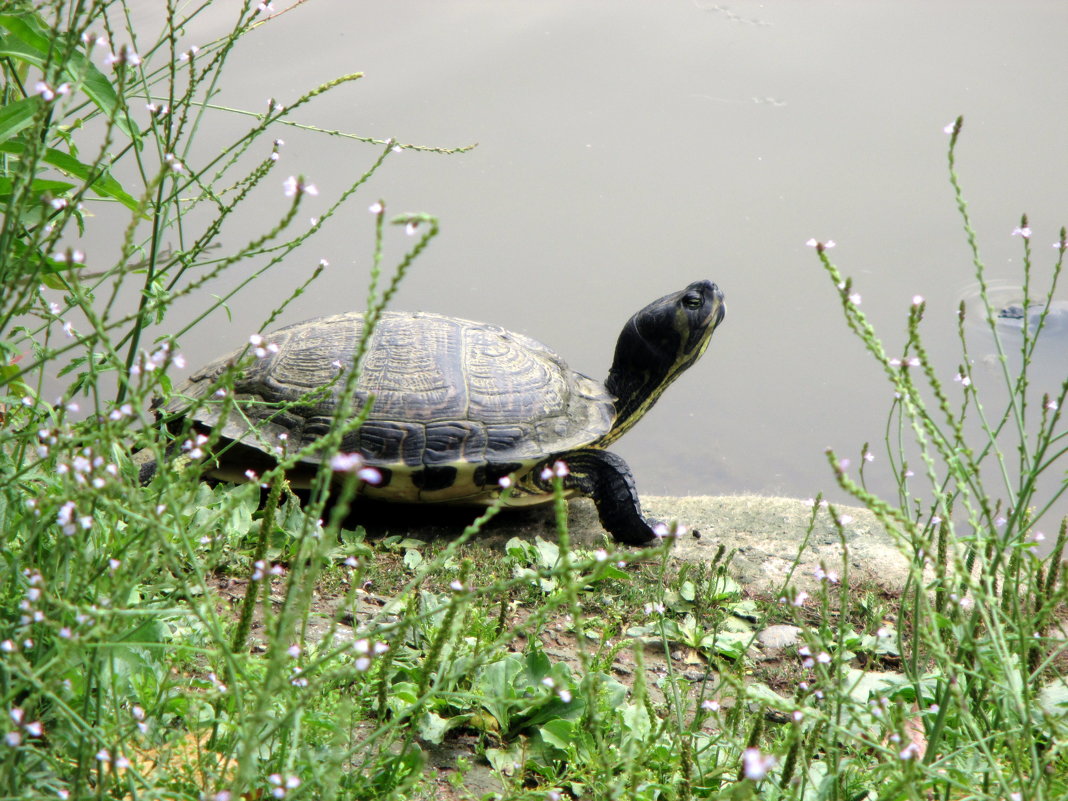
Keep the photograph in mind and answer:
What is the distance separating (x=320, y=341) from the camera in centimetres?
395

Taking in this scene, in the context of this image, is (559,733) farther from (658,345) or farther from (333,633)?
(658,345)

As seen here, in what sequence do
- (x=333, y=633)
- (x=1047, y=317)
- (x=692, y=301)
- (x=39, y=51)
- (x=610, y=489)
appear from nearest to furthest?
(x=333, y=633)
(x=39, y=51)
(x=610, y=489)
(x=692, y=301)
(x=1047, y=317)

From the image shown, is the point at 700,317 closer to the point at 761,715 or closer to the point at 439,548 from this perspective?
the point at 439,548

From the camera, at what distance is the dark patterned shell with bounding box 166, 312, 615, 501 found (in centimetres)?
372

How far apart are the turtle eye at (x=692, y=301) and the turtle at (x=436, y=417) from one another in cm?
64

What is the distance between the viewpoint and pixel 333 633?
1.01 metres

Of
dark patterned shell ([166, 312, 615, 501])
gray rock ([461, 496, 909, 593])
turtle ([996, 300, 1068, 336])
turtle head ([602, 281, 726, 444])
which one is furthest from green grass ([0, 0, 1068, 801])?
turtle ([996, 300, 1068, 336])

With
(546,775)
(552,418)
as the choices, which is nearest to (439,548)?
(552,418)

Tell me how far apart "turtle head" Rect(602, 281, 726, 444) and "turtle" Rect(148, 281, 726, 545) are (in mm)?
276

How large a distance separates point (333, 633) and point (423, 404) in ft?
9.21

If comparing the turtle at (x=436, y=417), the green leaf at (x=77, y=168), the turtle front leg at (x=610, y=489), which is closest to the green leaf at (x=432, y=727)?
the green leaf at (x=77, y=168)

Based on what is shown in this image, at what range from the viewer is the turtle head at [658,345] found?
433 cm

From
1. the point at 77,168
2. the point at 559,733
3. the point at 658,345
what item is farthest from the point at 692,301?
the point at 77,168

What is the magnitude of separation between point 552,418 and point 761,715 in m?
2.71
